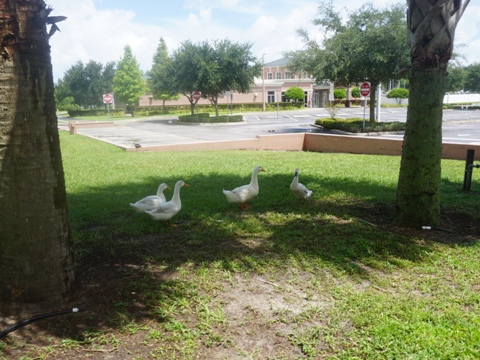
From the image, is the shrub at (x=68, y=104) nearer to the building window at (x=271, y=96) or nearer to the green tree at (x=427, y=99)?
the building window at (x=271, y=96)

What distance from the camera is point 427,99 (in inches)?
194

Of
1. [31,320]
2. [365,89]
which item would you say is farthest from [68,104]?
[31,320]

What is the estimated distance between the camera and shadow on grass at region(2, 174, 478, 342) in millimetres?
3666

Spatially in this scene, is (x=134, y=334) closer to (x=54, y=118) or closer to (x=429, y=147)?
(x=54, y=118)

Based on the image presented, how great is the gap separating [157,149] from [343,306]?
43.4 feet

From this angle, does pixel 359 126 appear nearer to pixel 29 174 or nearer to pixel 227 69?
pixel 227 69

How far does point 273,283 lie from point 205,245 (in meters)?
1.24

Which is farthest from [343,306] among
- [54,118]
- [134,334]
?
[54,118]

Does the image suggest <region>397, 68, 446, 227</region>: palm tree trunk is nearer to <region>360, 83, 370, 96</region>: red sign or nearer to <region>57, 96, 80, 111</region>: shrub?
<region>360, 83, 370, 96</region>: red sign

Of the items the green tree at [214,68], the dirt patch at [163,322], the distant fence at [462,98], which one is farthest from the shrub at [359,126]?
the distant fence at [462,98]

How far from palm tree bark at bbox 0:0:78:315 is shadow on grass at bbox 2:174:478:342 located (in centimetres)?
37

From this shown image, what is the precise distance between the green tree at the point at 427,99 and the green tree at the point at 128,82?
6103 cm

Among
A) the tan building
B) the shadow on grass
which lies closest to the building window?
the tan building

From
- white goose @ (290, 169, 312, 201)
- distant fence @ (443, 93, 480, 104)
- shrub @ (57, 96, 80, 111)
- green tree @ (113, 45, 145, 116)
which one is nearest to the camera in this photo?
white goose @ (290, 169, 312, 201)
